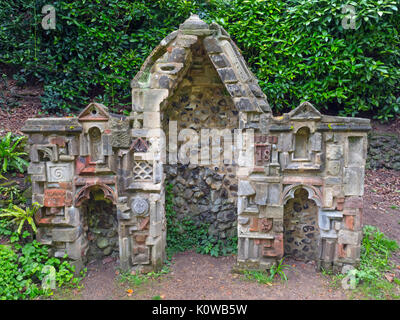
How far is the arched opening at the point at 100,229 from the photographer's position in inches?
201

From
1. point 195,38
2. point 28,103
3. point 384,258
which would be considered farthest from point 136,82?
point 384,258

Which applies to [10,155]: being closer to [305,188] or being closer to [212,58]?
[212,58]

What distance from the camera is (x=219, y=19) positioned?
21.0 ft

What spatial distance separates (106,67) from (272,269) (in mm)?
5906

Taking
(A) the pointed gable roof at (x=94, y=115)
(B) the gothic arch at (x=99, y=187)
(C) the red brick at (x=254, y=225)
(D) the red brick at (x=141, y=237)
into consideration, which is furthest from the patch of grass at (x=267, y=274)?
(A) the pointed gable roof at (x=94, y=115)

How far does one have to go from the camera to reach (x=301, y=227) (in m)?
5.02

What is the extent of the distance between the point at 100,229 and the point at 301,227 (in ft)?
12.6

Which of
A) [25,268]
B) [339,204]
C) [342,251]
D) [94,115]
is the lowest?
[25,268]

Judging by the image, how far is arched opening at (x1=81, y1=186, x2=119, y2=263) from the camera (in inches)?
201

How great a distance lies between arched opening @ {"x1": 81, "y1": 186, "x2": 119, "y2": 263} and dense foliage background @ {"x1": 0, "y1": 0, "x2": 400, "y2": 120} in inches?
114

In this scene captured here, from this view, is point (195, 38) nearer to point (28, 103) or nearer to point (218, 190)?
point (218, 190)

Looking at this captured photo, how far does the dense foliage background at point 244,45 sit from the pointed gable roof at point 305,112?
2243 mm

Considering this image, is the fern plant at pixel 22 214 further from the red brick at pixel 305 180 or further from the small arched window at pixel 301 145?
the small arched window at pixel 301 145

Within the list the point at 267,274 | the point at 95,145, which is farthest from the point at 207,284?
the point at 95,145
